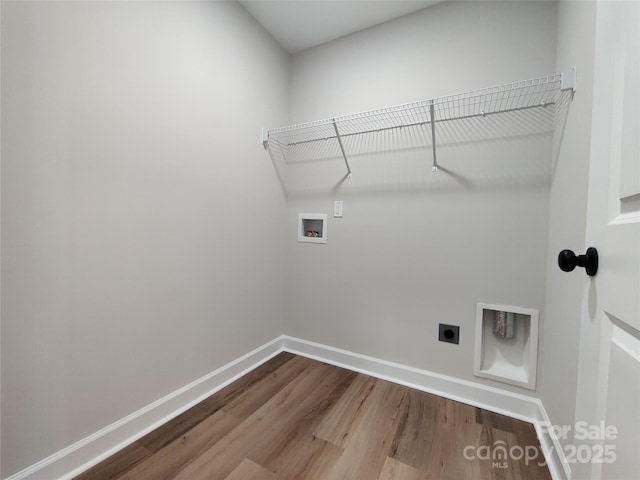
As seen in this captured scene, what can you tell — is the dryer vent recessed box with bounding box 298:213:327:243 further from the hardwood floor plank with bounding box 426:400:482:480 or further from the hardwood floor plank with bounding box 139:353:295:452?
the hardwood floor plank with bounding box 426:400:482:480

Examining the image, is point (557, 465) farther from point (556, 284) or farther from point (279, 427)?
point (279, 427)

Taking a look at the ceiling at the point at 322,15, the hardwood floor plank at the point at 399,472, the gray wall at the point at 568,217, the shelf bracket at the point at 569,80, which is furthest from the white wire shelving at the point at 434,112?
the hardwood floor plank at the point at 399,472

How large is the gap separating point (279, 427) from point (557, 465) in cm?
121

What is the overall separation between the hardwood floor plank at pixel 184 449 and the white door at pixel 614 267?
1365mm

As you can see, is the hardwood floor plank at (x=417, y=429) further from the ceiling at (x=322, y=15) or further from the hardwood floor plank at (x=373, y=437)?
the ceiling at (x=322, y=15)

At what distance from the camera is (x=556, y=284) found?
1211 millimetres

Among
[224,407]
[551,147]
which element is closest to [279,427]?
[224,407]

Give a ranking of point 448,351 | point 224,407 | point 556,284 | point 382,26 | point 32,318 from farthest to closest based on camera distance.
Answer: point 382,26, point 448,351, point 224,407, point 556,284, point 32,318

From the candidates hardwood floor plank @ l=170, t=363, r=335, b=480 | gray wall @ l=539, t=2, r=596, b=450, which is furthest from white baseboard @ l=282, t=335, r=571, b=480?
hardwood floor plank @ l=170, t=363, r=335, b=480

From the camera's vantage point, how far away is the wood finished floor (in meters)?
1.09

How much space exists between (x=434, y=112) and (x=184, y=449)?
2214 millimetres

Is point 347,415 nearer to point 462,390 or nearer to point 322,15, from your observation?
point 462,390

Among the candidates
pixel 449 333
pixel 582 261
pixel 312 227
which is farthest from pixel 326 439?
pixel 312 227

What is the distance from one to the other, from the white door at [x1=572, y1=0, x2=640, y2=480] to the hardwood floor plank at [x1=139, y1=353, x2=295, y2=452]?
1.53 metres
